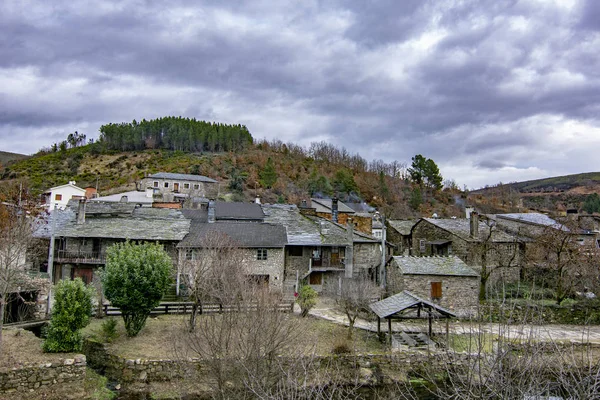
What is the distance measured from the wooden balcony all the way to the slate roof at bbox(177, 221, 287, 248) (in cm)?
625

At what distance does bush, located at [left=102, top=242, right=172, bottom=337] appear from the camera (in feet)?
63.4

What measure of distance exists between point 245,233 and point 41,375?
18.5m

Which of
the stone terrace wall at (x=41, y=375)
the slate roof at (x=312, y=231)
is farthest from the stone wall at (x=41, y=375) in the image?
the slate roof at (x=312, y=231)

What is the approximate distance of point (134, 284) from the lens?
19.5m

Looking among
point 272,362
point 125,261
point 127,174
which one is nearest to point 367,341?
point 272,362

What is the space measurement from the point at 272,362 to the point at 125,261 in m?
11.3

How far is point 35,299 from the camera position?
2216 cm

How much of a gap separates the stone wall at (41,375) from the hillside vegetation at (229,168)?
5457cm

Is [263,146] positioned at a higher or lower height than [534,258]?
higher

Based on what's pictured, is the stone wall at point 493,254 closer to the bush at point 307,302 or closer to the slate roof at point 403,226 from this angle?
the slate roof at point 403,226

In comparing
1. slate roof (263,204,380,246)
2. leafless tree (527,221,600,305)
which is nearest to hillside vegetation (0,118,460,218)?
slate roof (263,204,380,246)

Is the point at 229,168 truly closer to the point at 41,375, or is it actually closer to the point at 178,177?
the point at 178,177

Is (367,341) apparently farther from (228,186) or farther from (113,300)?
(228,186)

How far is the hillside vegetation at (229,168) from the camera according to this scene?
8019cm
